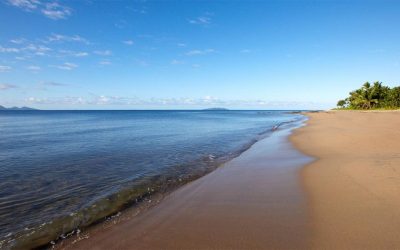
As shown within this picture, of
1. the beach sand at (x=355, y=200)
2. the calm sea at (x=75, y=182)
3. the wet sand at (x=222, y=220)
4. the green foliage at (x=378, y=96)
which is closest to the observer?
the beach sand at (x=355, y=200)

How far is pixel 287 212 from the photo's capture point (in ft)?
19.5

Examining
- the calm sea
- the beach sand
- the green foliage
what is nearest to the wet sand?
the beach sand

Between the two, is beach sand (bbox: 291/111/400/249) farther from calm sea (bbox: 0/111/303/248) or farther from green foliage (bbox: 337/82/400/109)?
green foliage (bbox: 337/82/400/109)

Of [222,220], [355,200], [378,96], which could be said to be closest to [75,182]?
[222,220]

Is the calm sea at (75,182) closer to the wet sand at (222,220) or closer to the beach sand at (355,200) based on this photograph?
the wet sand at (222,220)

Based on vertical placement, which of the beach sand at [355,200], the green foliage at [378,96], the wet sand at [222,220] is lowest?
the wet sand at [222,220]

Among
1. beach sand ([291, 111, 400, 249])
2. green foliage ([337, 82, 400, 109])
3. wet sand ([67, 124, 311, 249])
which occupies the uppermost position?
green foliage ([337, 82, 400, 109])

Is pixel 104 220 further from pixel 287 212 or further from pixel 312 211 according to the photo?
pixel 312 211

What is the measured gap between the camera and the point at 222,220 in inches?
224

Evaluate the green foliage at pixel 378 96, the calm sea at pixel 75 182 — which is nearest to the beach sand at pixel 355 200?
the calm sea at pixel 75 182

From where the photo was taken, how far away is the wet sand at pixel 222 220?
4762mm

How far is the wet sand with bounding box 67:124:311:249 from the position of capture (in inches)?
187

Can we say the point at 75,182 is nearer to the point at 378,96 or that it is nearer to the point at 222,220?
the point at 222,220

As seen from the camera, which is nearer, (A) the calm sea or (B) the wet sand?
(B) the wet sand
